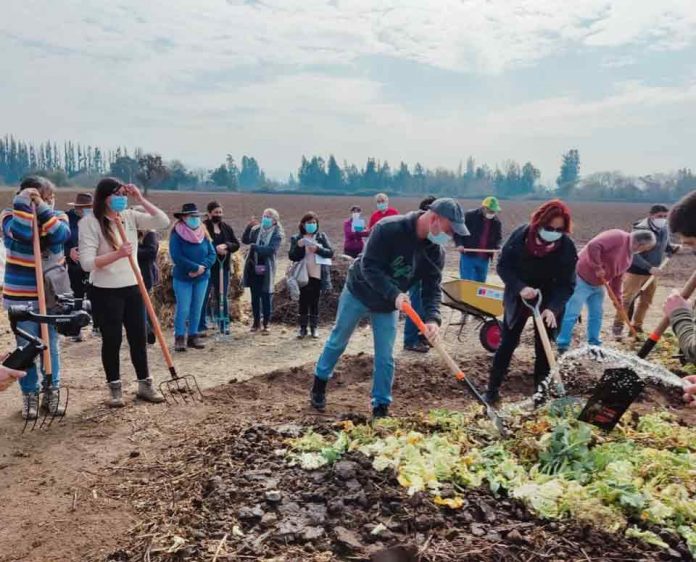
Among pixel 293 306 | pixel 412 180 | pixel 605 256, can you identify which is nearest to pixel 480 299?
pixel 605 256

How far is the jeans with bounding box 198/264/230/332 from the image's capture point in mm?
8188

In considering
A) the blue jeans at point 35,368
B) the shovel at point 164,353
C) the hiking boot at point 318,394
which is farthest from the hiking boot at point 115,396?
the hiking boot at point 318,394

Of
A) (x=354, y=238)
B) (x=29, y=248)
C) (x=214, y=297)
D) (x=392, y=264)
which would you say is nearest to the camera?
(x=392, y=264)

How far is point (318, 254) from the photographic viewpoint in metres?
7.88

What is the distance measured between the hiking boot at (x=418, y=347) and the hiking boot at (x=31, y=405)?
436cm

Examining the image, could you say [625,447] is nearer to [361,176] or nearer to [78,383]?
[78,383]

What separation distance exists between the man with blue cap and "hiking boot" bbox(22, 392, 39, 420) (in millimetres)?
2477

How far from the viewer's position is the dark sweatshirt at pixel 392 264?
4410 millimetres

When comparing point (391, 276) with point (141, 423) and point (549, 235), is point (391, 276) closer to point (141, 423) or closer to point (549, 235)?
point (549, 235)

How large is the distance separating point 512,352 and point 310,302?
3597 mm

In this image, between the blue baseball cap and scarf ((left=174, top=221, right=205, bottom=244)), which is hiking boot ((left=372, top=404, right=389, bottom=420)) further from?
scarf ((left=174, top=221, right=205, bottom=244))

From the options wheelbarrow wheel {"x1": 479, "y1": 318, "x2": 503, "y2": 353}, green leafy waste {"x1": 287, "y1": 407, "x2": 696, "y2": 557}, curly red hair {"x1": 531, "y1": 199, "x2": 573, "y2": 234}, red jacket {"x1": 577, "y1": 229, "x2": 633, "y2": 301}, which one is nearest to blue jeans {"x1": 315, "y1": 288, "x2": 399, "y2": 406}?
green leafy waste {"x1": 287, "y1": 407, "x2": 696, "y2": 557}

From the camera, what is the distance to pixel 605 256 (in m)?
6.96

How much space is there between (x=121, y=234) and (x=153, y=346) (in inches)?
117
